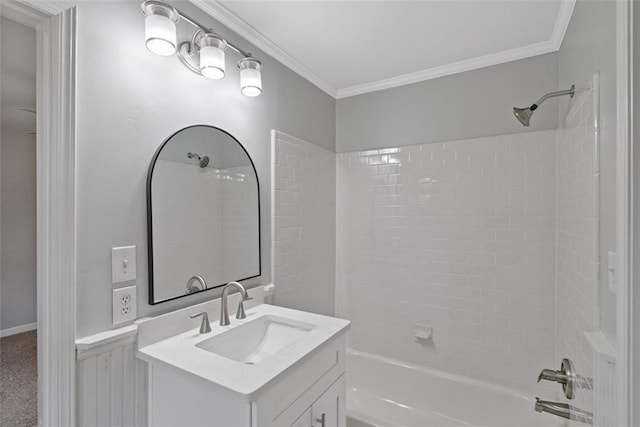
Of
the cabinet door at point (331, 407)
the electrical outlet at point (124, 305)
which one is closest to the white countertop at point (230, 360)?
the electrical outlet at point (124, 305)

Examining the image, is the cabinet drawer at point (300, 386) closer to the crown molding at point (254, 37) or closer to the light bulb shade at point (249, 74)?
the light bulb shade at point (249, 74)

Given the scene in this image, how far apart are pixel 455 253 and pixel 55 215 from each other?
2182 mm

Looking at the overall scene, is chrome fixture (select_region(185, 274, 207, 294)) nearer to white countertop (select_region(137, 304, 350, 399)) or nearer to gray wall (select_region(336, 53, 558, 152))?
white countertop (select_region(137, 304, 350, 399))

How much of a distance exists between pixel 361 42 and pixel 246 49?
0.68m

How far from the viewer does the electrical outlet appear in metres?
1.19

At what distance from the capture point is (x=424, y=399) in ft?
7.34

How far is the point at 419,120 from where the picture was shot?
236 cm

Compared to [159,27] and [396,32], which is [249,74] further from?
[396,32]

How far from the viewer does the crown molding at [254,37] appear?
5.07 ft

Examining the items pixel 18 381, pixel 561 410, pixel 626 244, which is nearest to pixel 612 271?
pixel 626 244

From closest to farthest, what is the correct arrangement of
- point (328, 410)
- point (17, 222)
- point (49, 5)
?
1. point (49, 5)
2. point (328, 410)
3. point (17, 222)

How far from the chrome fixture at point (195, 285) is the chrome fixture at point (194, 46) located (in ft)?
3.03

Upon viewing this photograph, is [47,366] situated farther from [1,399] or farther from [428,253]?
[428,253]

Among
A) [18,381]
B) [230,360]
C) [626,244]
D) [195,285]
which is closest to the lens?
[626,244]
